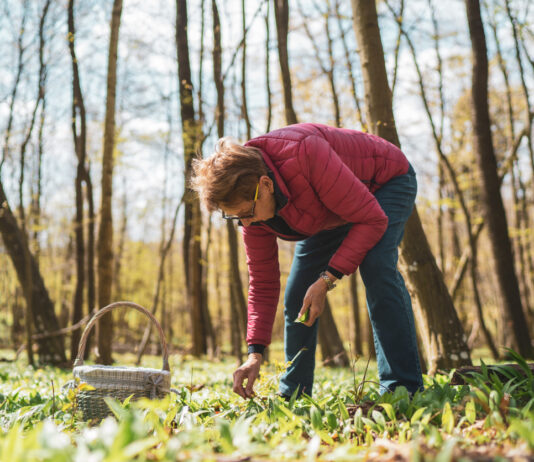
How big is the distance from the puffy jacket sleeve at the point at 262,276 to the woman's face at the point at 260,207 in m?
0.28

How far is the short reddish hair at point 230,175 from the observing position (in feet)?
6.98

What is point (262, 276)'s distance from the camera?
266 cm

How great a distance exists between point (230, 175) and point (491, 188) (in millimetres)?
5588

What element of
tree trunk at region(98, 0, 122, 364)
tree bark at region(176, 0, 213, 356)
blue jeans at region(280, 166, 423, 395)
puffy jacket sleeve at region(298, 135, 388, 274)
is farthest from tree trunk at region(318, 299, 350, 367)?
puffy jacket sleeve at region(298, 135, 388, 274)

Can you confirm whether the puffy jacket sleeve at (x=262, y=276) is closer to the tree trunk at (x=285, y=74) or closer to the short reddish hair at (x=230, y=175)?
the short reddish hair at (x=230, y=175)

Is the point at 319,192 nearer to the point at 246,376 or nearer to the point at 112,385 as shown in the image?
the point at 246,376

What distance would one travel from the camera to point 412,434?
5.57 feet

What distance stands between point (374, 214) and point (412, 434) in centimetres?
97

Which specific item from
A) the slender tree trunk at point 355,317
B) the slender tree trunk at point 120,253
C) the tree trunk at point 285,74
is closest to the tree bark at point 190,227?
the tree trunk at point 285,74

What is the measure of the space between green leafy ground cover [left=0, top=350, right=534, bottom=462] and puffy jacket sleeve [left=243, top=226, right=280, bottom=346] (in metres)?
0.34

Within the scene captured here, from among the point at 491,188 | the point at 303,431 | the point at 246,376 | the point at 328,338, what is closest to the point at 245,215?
the point at 246,376

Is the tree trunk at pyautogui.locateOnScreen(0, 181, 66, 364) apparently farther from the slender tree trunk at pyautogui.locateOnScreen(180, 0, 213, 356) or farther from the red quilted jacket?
the red quilted jacket

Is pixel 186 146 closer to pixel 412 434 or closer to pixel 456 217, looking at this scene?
pixel 412 434

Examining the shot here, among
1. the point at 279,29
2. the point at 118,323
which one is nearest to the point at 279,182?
the point at 279,29
